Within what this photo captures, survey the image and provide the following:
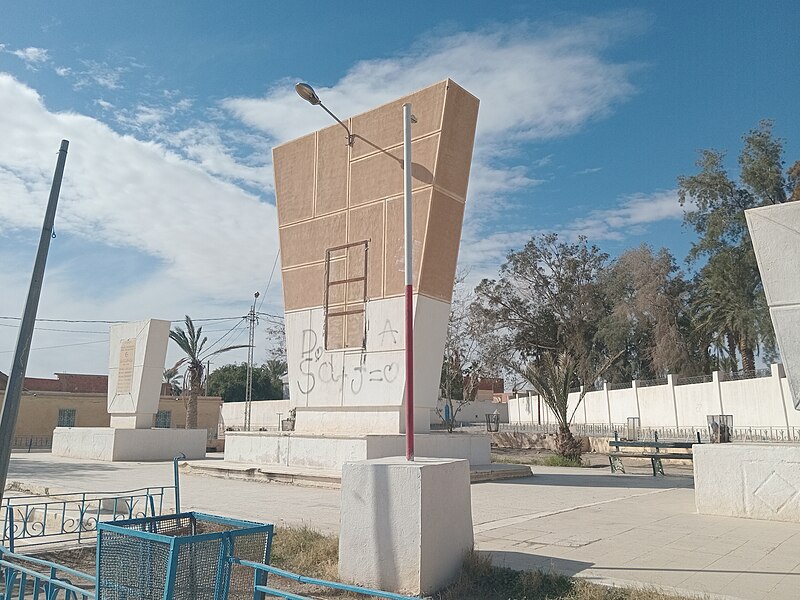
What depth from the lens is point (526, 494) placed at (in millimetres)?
12664

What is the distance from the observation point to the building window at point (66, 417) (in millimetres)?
39219

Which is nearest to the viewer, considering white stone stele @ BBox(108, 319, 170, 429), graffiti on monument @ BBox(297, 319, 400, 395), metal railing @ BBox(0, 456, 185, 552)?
metal railing @ BBox(0, 456, 185, 552)

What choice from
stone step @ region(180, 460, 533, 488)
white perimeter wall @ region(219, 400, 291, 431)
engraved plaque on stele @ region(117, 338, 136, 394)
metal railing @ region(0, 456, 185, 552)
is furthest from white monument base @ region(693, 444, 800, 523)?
white perimeter wall @ region(219, 400, 291, 431)

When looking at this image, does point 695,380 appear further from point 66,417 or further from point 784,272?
point 66,417

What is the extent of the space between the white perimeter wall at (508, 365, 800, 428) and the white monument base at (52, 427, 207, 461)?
23.0 meters

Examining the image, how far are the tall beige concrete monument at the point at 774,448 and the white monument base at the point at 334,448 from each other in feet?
18.2

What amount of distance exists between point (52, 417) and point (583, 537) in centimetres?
3854

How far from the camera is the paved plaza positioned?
6.01 metres

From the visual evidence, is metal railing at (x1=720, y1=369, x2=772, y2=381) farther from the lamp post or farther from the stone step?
the lamp post

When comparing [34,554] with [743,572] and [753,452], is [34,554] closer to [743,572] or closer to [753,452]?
[743,572]

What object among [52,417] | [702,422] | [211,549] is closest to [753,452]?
[211,549]

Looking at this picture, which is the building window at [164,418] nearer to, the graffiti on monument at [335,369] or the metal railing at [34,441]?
the metal railing at [34,441]

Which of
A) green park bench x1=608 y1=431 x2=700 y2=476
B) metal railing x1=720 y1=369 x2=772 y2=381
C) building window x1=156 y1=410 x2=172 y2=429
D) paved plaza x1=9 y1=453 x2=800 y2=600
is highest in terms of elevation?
metal railing x1=720 y1=369 x2=772 y2=381

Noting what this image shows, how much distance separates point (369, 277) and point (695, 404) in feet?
74.6
